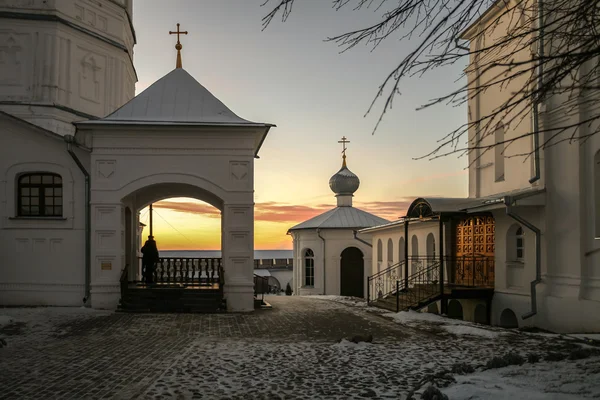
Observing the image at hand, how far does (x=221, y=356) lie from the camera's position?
32.2 feet

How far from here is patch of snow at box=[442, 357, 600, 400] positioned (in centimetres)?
Answer: 652

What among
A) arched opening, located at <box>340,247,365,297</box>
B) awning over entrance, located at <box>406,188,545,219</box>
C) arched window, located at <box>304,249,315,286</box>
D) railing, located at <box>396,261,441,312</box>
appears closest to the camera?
awning over entrance, located at <box>406,188,545,219</box>

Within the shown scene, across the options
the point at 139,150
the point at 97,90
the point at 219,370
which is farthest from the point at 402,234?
the point at 219,370

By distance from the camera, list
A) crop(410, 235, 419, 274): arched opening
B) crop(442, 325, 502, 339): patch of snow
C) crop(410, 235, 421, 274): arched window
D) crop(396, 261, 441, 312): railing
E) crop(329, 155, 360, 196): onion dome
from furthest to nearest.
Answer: crop(329, 155, 360, 196): onion dome, crop(410, 235, 419, 274): arched opening, crop(410, 235, 421, 274): arched window, crop(396, 261, 441, 312): railing, crop(442, 325, 502, 339): patch of snow

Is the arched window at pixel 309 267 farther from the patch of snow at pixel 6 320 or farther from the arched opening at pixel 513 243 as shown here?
the patch of snow at pixel 6 320

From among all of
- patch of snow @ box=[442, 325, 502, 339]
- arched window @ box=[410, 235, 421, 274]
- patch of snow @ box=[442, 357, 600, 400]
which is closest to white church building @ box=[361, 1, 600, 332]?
patch of snow @ box=[442, 325, 502, 339]

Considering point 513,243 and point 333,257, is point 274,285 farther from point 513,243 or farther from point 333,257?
point 513,243

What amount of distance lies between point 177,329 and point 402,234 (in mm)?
12660

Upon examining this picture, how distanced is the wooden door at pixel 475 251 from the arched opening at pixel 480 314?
68cm

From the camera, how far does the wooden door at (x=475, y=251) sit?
1644 cm

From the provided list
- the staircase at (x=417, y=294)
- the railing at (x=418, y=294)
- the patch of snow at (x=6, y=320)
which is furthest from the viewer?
the railing at (x=418, y=294)

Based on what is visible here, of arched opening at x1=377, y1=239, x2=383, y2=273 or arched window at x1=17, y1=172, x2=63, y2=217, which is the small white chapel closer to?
Answer: arched opening at x1=377, y1=239, x2=383, y2=273

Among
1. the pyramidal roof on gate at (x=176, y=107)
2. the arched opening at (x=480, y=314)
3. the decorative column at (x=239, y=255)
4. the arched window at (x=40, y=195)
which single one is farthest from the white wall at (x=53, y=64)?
the arched opening at (x=480, y=314)

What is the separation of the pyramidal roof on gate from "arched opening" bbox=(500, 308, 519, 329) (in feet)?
25.8
